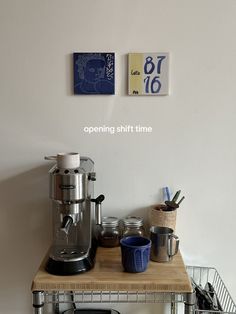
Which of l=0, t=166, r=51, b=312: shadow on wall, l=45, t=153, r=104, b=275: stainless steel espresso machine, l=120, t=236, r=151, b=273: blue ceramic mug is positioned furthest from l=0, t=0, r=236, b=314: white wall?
l=120, t=236, r=151, b=273: blue ceramic mug

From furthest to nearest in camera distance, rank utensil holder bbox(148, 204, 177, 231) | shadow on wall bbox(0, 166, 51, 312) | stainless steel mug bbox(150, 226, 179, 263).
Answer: shadow on wall bbox(0, 166, 51, 312)
utensil holder bbox(148, 204, 177, 231)
stainless steel mug bbox(150, 226, 179, 263)

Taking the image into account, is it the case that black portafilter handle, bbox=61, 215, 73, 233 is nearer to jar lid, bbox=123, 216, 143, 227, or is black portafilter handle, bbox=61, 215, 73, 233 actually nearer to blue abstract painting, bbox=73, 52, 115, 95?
jar lid, bbox=123, 216, 143, 227

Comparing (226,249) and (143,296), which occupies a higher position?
(226,249)

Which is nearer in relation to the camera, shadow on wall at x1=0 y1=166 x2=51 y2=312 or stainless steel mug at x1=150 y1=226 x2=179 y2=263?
stainless steel mug at x1=150 y1=226 x2=179 y2=263

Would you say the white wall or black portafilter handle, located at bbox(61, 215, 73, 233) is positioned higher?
the white wall

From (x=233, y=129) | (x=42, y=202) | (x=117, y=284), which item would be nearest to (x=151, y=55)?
(x=233, y=129)

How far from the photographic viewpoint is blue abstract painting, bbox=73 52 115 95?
1.39 meters

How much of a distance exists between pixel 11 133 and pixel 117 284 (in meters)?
0.71

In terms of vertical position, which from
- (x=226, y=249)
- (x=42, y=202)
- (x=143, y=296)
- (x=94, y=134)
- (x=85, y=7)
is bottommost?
(x=143, y=296)

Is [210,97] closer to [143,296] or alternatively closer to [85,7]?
[85,7]

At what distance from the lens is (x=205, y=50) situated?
1.39 metres

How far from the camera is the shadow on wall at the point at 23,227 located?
1479 millimetres

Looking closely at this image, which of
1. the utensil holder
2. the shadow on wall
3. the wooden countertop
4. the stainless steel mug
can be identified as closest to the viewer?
the wooden countertop

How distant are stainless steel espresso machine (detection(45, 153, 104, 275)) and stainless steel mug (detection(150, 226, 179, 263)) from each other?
0.67 ft
